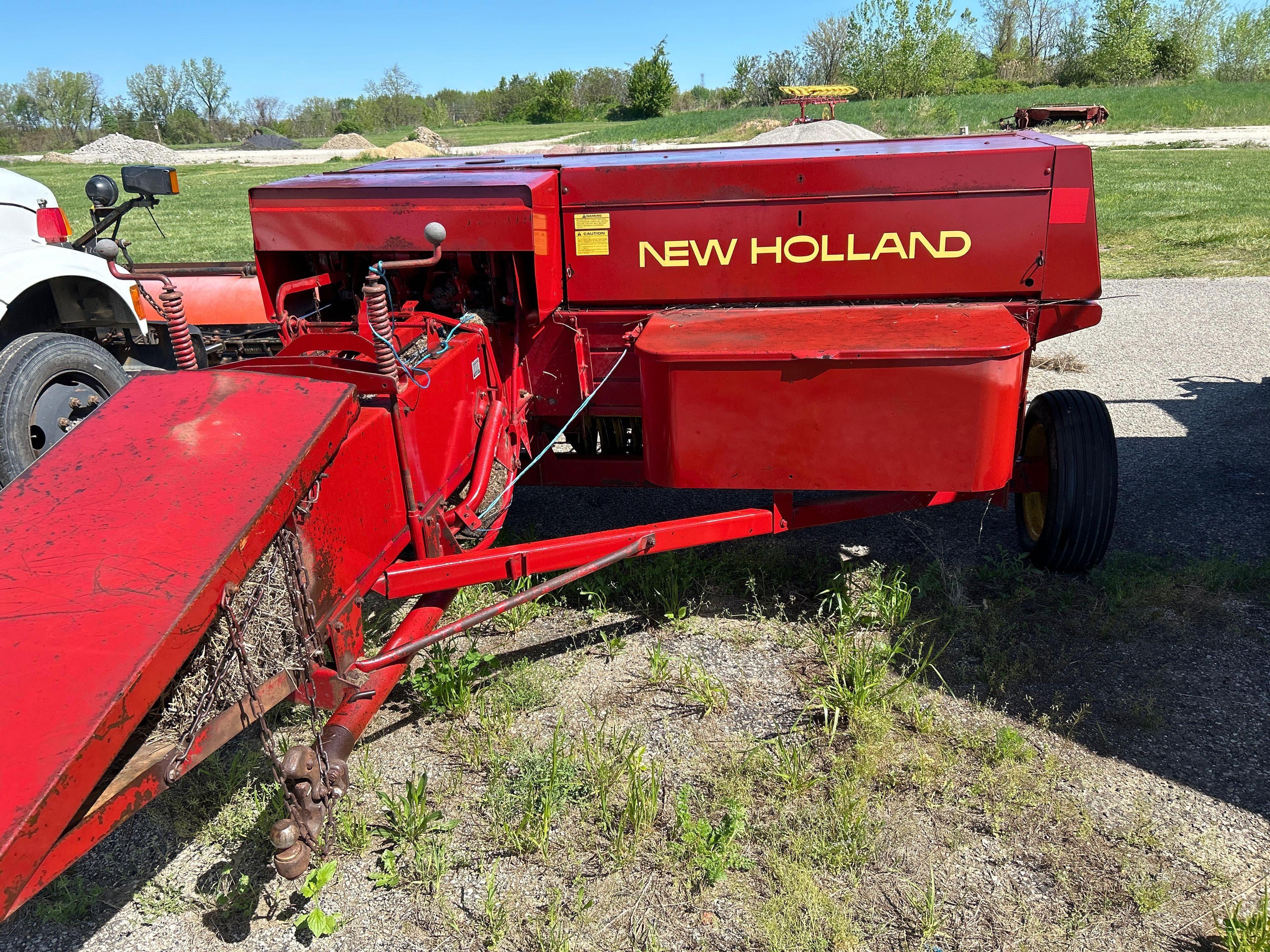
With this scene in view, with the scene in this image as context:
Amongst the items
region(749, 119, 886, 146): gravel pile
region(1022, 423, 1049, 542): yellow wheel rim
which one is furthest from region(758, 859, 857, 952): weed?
region(749, 119, 886, 146): gravel pile

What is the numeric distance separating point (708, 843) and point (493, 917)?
64cm

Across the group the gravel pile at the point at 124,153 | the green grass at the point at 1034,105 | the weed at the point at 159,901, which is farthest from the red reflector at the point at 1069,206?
the gravel pile at the point at 124,153

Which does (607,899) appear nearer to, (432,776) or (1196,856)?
(432,776)

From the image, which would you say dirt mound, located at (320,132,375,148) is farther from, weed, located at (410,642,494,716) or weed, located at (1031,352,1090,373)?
weed, located at (410,642,494,716)

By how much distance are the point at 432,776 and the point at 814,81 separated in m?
64.3

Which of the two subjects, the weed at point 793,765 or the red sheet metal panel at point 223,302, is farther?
the red sheet metal panel at point 223,302

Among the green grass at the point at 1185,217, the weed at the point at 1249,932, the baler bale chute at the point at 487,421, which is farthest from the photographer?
the green grass at the point at 1185,217

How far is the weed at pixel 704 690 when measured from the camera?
327 centimetres

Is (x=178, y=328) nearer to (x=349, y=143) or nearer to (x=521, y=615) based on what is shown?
(x=521, y=615)

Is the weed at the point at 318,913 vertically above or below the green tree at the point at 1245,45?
below

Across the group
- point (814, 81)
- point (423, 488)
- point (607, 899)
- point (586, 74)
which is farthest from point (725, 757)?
point (586, 74)

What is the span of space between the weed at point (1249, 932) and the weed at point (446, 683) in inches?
91.6

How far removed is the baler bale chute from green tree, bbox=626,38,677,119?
2551 inches

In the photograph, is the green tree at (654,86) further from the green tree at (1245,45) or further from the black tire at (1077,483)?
the black tire at (1077,483)
